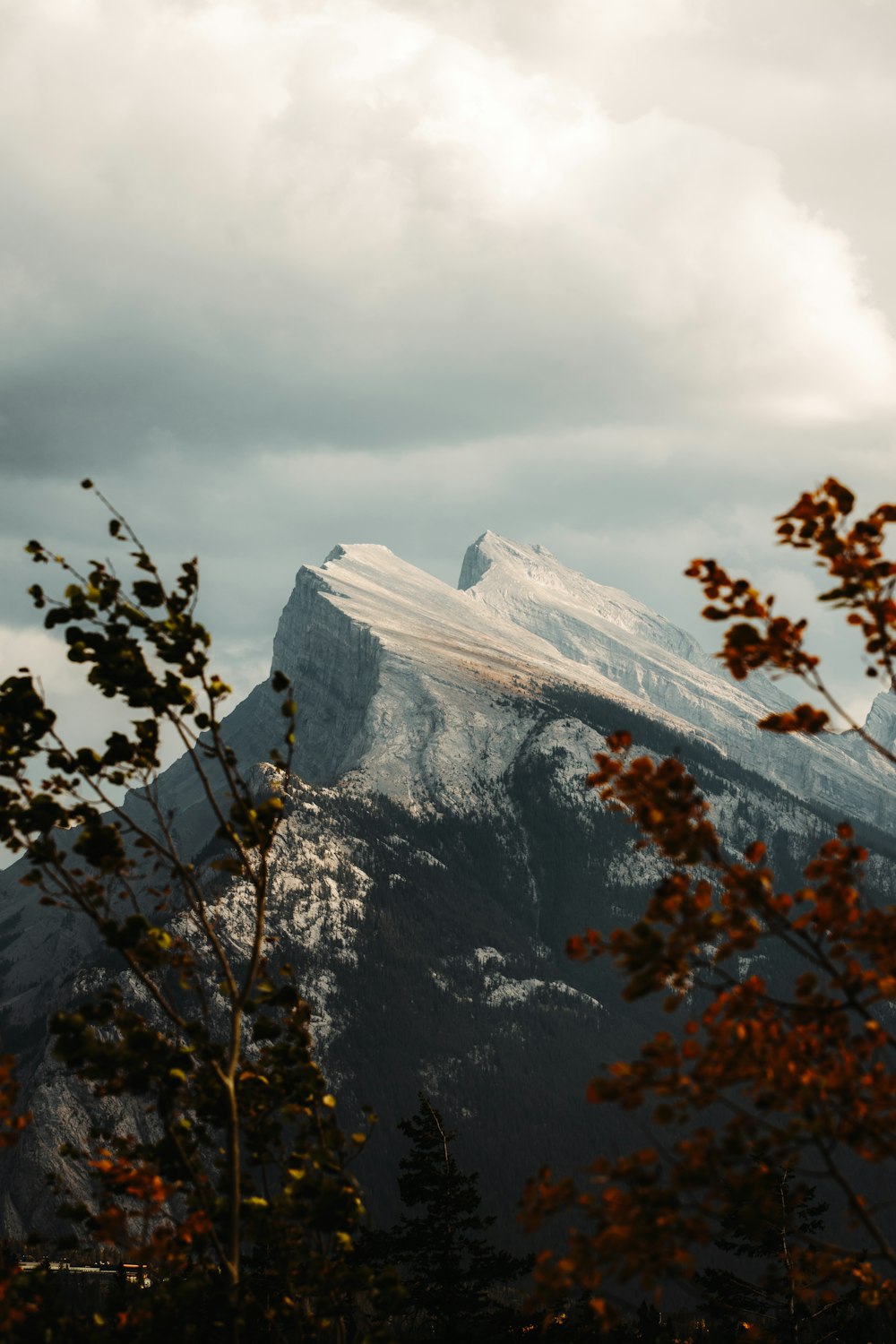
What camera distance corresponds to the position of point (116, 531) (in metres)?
11.3

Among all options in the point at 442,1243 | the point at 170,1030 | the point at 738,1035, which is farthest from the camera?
the point at 442,1243

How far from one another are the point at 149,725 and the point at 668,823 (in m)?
5.52

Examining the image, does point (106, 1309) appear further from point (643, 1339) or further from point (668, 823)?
point (643, 1339)

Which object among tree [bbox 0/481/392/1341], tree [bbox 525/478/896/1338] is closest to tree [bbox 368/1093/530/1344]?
tree [bbox 0/481/392/1341]

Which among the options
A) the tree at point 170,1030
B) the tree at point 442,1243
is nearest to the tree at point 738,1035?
the tree at point 170,1030

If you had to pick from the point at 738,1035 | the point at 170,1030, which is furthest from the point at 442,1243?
the point at 738,1035

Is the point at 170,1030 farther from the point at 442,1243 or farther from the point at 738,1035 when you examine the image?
the point at 442,1243

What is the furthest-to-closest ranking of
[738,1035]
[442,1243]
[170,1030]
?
1. [442,1243]
2. [170,1030]
3. [738,1035]

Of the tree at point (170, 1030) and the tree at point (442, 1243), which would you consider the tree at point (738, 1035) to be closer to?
the tree at point (170, 1030)

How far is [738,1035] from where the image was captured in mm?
7832

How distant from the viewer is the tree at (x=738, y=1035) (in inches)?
294

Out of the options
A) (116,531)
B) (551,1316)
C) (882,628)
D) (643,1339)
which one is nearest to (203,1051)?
(116,531)

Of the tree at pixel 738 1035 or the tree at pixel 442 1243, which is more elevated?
the tree at pixel 738 1035

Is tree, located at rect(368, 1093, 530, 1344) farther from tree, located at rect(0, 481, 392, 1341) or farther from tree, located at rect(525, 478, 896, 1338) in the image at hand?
tree, located at rect(525, 478, 896, 1338)
